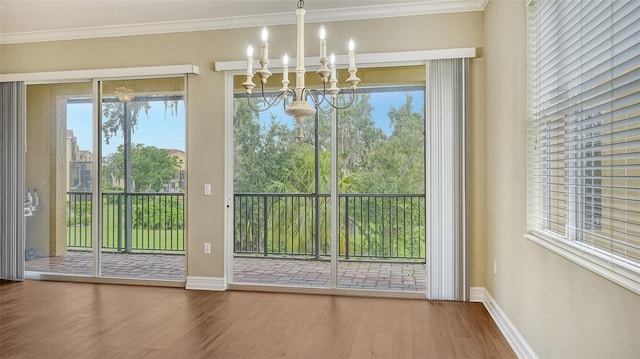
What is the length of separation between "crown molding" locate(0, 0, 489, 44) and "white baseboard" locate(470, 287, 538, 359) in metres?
2.66

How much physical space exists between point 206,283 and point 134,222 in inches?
44.2

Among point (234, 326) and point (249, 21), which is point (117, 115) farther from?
point (234, 326)

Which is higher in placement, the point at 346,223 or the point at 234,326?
the point at 346,223

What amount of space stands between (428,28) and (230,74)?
208 cm

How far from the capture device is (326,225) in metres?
4.32

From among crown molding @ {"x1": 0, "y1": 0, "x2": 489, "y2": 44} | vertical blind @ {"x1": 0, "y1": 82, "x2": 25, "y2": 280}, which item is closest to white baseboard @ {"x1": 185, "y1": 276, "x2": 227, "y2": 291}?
vertical blind @ {"x1": 0, "y1": 82, "x2": 25, "y2": 280}

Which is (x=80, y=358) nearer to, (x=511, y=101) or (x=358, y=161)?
(x=358, y=161)

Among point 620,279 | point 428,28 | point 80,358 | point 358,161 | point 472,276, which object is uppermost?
point 428,28

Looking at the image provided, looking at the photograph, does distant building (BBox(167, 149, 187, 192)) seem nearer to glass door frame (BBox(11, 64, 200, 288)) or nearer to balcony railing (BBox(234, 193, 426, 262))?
glass door frame (BBox(11, 64, 200, 288))

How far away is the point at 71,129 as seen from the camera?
Result: 495cm

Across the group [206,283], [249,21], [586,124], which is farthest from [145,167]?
[586,124]

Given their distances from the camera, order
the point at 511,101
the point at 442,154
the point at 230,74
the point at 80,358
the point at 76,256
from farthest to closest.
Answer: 1. the point at 76,256
2. the point at 230,74
3. the point at 442,154
4. the point at 511,101
5. the point at 80,358

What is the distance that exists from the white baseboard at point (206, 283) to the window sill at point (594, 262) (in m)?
3.13

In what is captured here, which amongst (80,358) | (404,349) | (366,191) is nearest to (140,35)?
(366,191)
